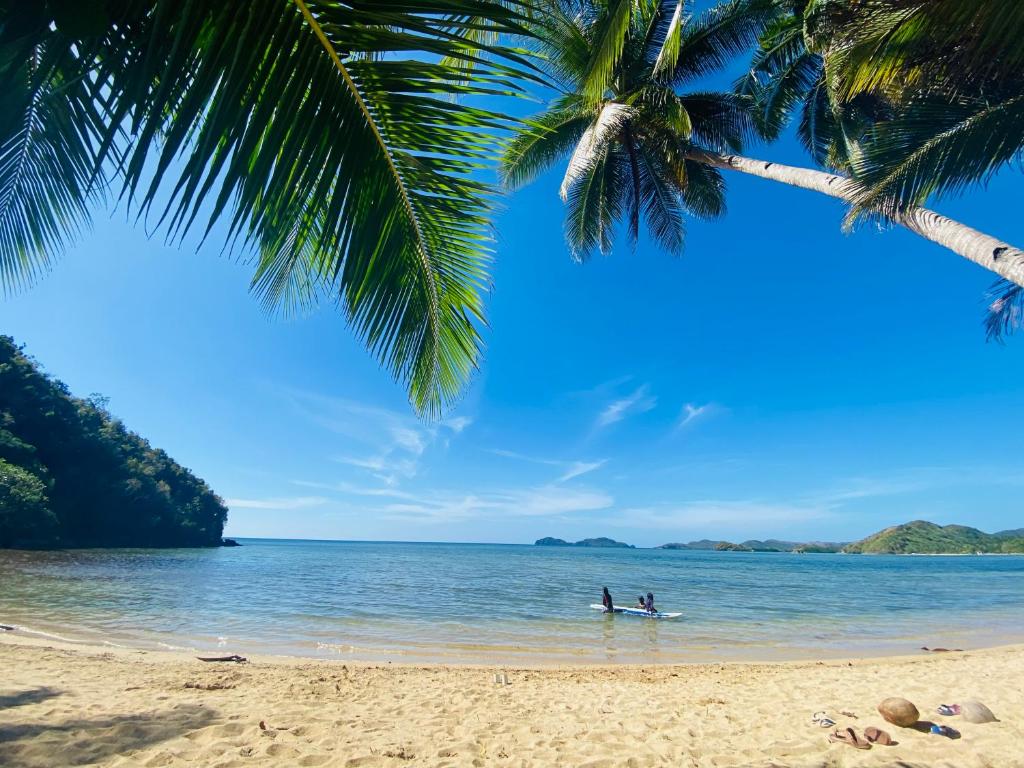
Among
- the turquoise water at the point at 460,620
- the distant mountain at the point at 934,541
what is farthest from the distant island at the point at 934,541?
the turquoise water at the point at 460,620

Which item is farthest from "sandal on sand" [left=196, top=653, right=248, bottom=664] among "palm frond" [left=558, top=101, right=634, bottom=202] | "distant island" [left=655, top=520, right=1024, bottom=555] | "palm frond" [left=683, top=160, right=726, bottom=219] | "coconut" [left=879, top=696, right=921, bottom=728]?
"distant island" [left=655, top=520, right=1024, bottom=555]

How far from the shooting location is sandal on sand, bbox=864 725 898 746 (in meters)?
5.04

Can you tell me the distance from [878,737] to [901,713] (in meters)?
0.74

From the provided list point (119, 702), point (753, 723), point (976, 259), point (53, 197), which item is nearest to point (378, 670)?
point (119, 702)

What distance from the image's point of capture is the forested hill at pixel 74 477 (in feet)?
108

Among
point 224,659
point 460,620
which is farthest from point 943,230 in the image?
point 460,620

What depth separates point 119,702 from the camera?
5.75 meters

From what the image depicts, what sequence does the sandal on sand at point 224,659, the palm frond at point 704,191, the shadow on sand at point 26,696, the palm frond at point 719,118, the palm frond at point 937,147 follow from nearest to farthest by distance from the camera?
the palm frond at point 937,147 < the shadow on sand at point 26,696 < the sandal on sand at point 224,659 < the palm frond at point 719,118 < the palm frond at point 704,191

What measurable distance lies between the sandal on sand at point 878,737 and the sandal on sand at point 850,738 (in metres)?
0.09

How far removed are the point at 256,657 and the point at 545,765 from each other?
24.6 feet

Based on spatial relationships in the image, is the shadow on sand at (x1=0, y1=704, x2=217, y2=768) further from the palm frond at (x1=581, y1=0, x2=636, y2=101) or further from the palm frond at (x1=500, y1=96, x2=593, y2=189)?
the palm frond at (x1=500, y1=96, x2=593, y2=189)

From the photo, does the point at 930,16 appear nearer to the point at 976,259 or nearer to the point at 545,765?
the point at 976,259

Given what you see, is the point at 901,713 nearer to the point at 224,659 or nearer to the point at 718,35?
the point at 224,659

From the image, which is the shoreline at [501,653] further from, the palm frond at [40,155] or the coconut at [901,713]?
the palm frond at [40,155]
